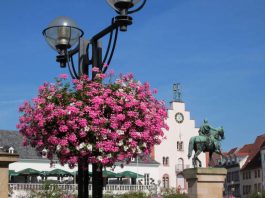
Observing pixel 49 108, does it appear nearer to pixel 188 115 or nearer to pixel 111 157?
pixel 111 157

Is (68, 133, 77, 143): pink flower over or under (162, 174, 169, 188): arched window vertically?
over

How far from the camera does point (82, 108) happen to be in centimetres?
966

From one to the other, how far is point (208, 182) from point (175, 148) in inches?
2196

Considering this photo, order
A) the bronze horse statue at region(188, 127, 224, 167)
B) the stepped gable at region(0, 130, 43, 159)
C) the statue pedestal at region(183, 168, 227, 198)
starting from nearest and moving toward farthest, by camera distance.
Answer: the statue pedestal at region(183, 168, 227, 198), the bronze horse statue at region(188, 127, 224, 167), the stepped gable at region(0, 130, 43, 159)

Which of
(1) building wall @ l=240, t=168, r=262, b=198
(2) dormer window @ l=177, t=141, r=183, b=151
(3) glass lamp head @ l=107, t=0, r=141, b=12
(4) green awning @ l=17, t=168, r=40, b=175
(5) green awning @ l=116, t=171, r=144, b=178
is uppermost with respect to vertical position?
(2) dormer window @ l=177, t=141, r=183, b=151

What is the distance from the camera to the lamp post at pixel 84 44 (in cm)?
920

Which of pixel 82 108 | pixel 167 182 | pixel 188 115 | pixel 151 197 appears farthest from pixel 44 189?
pixel 82 108

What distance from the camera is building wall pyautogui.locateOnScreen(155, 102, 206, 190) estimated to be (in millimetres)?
72625

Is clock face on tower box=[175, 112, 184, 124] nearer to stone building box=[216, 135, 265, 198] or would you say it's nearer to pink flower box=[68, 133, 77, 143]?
stone building box=[216, 135, 265, 198]

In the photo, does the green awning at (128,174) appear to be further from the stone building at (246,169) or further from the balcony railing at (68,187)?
the stone building at (246,169)

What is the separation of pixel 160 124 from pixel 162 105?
55 cm

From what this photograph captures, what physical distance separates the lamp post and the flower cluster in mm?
338

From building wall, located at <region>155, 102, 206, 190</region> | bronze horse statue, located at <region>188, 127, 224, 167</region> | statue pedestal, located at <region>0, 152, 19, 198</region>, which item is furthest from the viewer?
building wall, located at <region>155, 102, 206, 190</region>

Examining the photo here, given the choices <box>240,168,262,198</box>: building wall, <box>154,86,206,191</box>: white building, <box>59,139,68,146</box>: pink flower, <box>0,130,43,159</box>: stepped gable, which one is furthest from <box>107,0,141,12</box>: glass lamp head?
<box>240,168,262,198</box>: building wall
